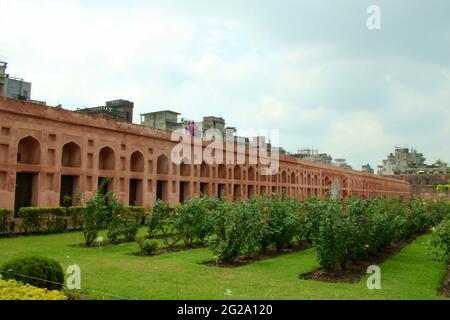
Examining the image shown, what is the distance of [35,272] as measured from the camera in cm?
636

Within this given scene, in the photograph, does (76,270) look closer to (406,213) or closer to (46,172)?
(46,172)

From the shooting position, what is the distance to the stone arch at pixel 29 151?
1670cm

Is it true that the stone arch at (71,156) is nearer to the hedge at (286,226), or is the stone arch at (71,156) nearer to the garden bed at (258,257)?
the hedge at (286,226)

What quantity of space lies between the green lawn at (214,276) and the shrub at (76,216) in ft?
13.8

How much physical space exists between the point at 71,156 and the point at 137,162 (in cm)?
390

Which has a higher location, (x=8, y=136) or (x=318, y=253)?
(x=8, y=136)

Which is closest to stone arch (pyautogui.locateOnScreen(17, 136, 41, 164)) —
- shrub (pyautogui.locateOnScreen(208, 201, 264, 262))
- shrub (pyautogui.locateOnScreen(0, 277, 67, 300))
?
shrub (pyautogui.locateOnScreen(208, 201, 264, 262))

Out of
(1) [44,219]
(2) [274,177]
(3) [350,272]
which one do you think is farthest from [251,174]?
(3) [350,272]

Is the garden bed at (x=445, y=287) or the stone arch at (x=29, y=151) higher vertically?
the stone arch at (x=29, y=151)

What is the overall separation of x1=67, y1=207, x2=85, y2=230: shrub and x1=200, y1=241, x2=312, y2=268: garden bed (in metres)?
8.32

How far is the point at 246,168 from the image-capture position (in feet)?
98.5

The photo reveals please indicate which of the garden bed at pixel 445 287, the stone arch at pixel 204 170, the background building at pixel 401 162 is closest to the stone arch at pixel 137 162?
the stone arch at pixel 204 170

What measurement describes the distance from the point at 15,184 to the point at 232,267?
10272mm
